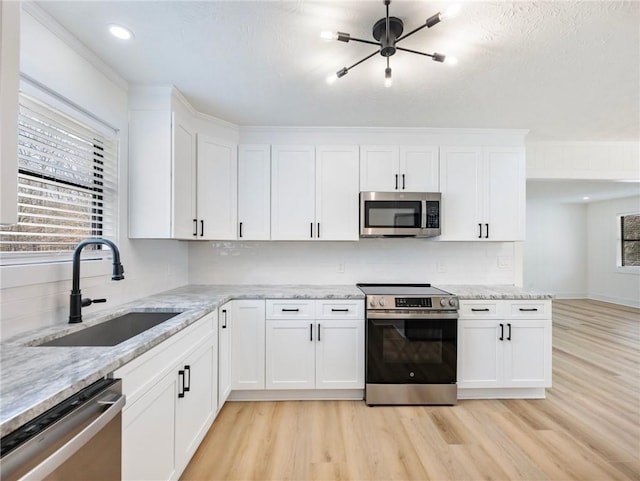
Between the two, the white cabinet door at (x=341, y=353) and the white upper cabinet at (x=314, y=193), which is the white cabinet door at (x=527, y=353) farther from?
the white upper cabinet at (x=314, y=193)

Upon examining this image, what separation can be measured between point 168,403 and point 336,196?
2.05 meters

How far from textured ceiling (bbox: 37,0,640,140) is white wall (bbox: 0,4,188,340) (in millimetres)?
111

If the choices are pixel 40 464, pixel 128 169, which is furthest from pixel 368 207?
pixel 40 464

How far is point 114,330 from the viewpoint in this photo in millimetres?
1797

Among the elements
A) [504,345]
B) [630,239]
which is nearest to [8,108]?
[504,345]

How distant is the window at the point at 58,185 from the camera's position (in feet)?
4.72

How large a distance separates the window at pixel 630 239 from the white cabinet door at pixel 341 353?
304 inches

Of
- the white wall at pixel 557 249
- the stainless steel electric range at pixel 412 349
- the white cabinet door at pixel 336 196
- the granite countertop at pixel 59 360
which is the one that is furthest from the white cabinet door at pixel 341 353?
the white wall at pixel 557 249

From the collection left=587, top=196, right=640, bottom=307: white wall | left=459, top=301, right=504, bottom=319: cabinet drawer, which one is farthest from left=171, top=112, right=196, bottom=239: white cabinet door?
left=587, top=196, right=640, bottom=307: white wall

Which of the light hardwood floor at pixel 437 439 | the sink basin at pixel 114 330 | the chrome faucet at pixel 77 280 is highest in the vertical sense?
the chrome faucet at pixel 77 280

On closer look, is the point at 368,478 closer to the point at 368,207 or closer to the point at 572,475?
the point at 572,475

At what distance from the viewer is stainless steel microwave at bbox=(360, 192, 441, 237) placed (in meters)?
2.78

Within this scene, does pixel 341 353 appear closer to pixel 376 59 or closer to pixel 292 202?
pixel 292 202

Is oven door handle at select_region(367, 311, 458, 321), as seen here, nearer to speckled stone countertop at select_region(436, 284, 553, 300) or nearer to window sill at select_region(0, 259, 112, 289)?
speckled stone countertop at select_region(436, 284, 553, 300)
